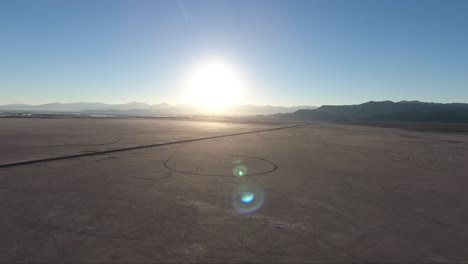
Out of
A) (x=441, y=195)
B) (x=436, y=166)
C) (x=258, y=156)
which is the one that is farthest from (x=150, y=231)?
(x=436, y=166)

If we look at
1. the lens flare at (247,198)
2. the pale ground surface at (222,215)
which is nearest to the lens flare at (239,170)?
the pale ground surface at (222,215)

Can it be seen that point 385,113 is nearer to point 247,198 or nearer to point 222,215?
point 247,198

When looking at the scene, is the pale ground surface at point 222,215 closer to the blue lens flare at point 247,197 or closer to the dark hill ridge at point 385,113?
the blue lens flare at point 247,197

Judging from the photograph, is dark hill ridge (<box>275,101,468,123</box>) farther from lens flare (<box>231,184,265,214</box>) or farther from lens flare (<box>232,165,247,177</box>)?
lens flare (<box>231,184,265,214</box>)

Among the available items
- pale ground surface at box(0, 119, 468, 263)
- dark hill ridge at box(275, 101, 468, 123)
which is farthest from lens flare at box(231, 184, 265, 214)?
dark hill ridge at box(275, 101, 468, 123)

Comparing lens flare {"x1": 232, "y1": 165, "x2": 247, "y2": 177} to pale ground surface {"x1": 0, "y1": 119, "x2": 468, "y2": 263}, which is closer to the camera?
pale ground surface {"x1": 0, "y1": 119, "x2": 468, "y2": 263}

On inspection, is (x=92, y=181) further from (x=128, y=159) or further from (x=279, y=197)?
(x=279, y=197)
